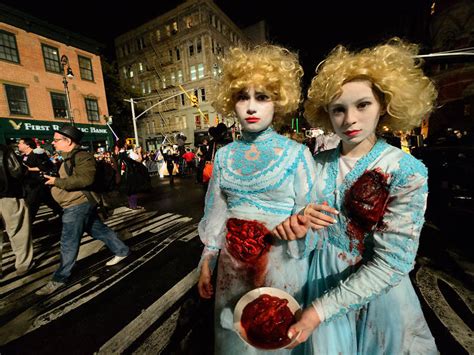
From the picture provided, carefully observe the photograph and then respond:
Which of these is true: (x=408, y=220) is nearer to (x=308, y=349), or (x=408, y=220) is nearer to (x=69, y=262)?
(x=308, y=349)

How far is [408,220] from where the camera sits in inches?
37.3

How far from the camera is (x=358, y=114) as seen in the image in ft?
3.72

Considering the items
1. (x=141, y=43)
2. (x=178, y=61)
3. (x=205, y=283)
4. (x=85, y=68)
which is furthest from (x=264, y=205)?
(x=141, y=43)

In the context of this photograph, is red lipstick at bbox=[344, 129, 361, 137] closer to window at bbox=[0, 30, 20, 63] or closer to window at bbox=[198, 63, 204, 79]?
window at bbox=[0, 30, 20, 63]

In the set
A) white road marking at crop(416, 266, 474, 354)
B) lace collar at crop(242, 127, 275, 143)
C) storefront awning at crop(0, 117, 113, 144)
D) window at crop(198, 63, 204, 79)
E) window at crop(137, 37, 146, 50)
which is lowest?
white road marking at crop(416, 266, 474, 354)

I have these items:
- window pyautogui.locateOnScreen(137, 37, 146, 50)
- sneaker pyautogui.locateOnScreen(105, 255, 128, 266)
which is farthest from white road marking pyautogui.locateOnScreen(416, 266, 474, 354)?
window pyautogui.locateOnScreen(137, 37, 146, 50)

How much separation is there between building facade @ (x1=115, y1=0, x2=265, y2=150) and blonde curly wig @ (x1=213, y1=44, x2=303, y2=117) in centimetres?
2737

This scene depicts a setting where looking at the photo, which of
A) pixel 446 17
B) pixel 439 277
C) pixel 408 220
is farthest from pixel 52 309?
pixel 446 17

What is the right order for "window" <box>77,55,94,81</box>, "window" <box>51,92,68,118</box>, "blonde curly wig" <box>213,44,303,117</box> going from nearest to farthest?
"blonde curly wig" <box>213,44,303,117</box> < "window" <box>51,92,68,118</box> < "window" <box>77,55,94,81</box>

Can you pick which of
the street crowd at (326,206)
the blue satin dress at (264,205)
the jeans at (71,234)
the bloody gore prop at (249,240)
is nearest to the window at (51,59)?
the jeans at (71,234)

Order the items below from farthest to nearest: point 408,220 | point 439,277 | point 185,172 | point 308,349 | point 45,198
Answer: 1. point 185,172
2. point 45,198
3. point 439,277
4. point 308,349
5. point 408,220

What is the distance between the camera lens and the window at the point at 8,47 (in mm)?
14945

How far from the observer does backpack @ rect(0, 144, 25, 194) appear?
134 inches

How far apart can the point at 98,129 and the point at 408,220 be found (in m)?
24.8
